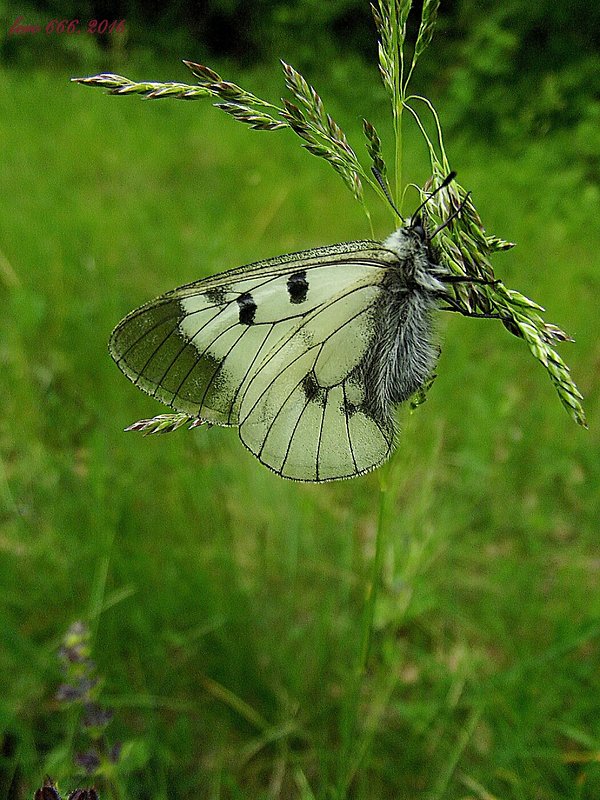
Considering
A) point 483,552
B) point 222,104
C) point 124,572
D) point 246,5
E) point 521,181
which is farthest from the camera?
point 246,5

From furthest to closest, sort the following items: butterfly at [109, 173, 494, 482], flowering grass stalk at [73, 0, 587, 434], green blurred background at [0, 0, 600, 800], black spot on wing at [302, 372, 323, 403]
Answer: green blurred background at [0, 0, 600, 800] < black spot on wing at [302, 372, 323, 403] < butterfly at [109, 173, 494, 482] < flowering grass stalk at [73, 0, 587, 434]

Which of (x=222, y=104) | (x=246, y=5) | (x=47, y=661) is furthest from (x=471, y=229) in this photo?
(x=246, y=5)

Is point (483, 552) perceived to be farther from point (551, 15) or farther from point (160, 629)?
point (551, 15)

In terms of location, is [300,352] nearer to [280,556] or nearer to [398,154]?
[398,154]

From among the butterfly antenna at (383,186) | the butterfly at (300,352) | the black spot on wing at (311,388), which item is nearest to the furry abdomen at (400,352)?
the butterfly at (300,352)

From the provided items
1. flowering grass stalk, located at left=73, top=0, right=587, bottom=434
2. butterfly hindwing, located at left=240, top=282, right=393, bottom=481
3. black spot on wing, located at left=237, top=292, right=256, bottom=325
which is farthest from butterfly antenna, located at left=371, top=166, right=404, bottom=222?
black spot on wing, located at left=237, top=292, right=256, bottom=325

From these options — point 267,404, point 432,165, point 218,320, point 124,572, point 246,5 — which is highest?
point 246,5

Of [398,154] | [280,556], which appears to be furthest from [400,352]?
[280,556]

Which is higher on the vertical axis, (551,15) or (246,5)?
(246,5)

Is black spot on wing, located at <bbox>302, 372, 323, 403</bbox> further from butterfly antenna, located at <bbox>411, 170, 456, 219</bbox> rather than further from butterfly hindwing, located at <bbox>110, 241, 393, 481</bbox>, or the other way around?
butterfly antenna, located at <bbox>411, 170, 456, 219</bbox>

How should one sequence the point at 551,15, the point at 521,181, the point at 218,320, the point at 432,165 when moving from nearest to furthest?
1. the point at 432,165
2. the point at 218,320
3. the point at 521,181
4. the point at 551,15
